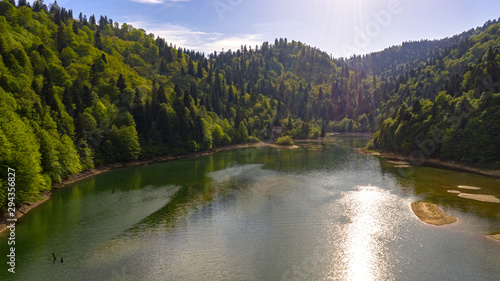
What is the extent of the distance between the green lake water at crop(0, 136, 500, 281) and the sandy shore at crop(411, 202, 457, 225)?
1839 millimetres

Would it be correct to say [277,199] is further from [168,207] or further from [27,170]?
[27,170]

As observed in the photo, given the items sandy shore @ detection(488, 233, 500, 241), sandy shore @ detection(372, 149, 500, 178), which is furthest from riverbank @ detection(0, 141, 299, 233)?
sandy shore @ detection(372, 149, 500, 178)

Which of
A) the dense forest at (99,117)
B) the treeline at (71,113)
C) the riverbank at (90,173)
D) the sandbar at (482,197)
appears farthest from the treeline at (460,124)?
the treeline at (71,113)

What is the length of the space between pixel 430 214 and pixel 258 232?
3334 centimetres

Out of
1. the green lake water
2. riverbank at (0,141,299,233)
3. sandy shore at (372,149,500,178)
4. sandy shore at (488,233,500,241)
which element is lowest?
the green lake water

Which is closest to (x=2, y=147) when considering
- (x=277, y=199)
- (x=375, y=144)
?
(x=277, y=199)

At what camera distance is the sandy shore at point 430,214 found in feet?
165

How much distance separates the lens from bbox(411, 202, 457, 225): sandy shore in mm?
50406

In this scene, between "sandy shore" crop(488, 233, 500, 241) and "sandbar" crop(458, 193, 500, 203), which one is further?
"sandbar" crop(458, 193, 500, 203)

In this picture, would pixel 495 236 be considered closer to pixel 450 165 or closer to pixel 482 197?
pixel 482 197

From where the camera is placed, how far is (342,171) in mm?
96438

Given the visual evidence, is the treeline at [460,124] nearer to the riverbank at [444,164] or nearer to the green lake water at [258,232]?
the riverbank at [444,164]

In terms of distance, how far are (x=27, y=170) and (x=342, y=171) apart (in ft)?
280

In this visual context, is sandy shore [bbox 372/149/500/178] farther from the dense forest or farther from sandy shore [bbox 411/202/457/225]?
sandy shore [bbox 411/202/457/225]
